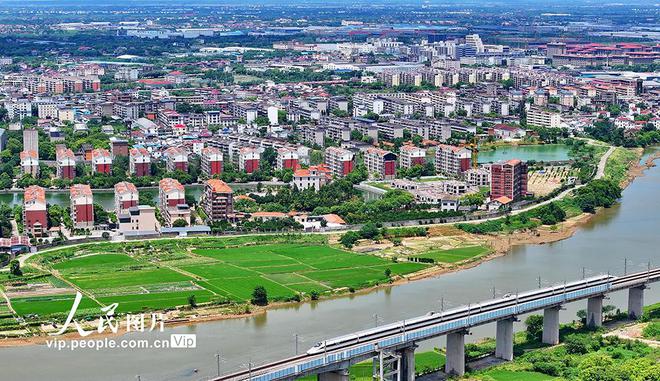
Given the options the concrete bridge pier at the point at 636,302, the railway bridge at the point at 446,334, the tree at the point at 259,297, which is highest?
the railway bridge at the point at 446,334

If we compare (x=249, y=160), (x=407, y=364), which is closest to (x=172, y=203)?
(x=249, y=160)

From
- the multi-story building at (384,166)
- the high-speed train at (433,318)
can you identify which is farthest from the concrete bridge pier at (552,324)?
the multi-story building at (384,166)

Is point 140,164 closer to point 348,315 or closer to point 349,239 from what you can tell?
point 349,239

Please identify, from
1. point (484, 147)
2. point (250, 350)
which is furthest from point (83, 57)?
point (250, 350)

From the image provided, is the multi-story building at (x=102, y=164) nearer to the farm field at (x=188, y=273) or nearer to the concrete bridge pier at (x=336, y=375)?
the farm field at (x=188, y=273)

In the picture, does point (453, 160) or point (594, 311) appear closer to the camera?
point (594, 311)

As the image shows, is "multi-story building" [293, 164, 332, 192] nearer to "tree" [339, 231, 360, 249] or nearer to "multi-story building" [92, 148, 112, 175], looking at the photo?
"multi-story building" [92, 148, 112, 175]
